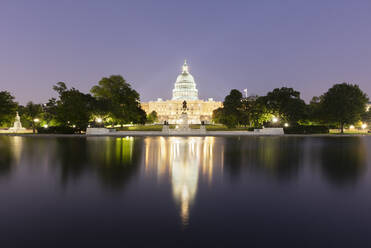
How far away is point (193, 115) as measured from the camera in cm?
17000

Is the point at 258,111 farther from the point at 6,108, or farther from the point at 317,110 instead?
the point at 6,108

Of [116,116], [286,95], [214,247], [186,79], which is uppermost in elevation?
[186,79]

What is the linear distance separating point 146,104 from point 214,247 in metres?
181

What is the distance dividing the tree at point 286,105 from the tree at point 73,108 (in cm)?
3818

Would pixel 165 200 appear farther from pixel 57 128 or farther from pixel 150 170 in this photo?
pixel 57 128

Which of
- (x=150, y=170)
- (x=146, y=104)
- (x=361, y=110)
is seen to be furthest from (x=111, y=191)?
(x=146, y=104)

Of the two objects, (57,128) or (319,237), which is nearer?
(319,237)

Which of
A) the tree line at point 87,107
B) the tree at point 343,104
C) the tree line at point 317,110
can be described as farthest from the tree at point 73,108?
the tree at point 343,104

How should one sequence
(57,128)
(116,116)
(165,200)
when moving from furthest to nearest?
(116,116) < (57,128) < (165,200)

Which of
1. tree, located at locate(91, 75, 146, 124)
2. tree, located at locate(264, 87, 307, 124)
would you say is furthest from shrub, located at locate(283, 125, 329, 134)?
tree, located at locate(91, 75, 146, 124)

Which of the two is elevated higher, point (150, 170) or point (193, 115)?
point (193, 115)

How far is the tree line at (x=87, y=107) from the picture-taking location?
162ft

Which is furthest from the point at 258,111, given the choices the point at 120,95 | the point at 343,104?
the point at 120,95

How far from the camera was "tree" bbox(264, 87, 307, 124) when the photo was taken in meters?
54.6
